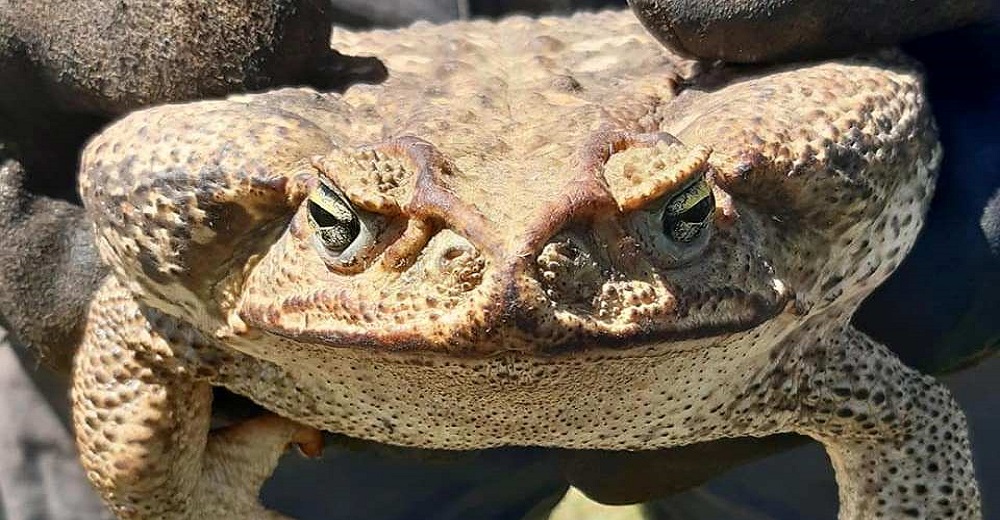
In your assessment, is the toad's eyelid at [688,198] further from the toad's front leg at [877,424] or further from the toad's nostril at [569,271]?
the toad's front leg at [877,424]

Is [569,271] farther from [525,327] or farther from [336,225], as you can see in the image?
[336,225]

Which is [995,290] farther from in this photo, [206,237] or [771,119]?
[206,237]

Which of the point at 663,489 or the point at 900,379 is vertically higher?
the point at 900,379

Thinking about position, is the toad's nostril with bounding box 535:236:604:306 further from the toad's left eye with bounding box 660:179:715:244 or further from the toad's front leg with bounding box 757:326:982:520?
the toad's front leg with bounding box 757:326:982:520

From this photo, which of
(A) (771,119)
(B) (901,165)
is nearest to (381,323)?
(A) (771,119)

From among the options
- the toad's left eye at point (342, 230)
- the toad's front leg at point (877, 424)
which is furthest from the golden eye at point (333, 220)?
the toad's front leg at point (877, 424)

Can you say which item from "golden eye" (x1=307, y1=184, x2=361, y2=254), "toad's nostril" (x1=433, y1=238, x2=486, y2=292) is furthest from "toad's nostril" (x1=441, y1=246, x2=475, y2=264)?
"golden eye" (x1=307, y1=184, x2=361, y2=254)

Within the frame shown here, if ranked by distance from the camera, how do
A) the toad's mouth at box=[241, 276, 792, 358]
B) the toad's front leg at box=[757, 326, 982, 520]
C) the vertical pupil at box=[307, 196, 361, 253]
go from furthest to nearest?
the toad's front leg at box=[757, 326, 982, 520]
the vertical pupil at box=[307, 196, 361, 253]
the toad's mouth at box=[241, 276, 792, 358]
